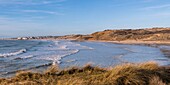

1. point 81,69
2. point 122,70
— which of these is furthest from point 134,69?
point 81,69

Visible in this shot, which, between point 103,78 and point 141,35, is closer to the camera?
point 103,78

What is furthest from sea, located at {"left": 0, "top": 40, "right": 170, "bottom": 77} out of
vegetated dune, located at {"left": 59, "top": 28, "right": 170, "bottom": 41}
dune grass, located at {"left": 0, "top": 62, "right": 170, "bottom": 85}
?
vegetated dune, located at {"left": 59, "top": 28, "right": 170, "bottom": 41}

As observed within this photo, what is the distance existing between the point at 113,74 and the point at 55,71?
2.02 meters

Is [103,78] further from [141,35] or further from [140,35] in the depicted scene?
[140,35]

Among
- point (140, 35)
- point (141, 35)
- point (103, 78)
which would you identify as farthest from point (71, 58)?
point (140, 35)

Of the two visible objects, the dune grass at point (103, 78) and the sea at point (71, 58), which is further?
the sea at point (71, 58)

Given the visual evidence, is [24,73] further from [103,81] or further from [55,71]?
[103,81]

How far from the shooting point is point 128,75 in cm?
723

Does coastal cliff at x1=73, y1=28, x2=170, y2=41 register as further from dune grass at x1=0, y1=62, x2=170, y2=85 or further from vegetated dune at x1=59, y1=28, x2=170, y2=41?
dune grass at x1=0, y1=62, x2=170, y2=85

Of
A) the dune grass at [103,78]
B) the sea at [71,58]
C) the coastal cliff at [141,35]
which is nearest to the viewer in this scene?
the dune grass at [103,78]

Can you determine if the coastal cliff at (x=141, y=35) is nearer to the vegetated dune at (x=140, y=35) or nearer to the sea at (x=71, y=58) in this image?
the vegetated dune at (x=140, y=35)

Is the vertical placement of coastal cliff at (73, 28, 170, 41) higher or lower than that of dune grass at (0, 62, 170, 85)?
lower

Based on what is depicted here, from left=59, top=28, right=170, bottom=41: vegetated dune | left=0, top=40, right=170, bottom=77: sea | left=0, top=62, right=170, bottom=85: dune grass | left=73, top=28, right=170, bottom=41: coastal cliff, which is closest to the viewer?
left=0, top=62, right=170, bottom=85: dune grass

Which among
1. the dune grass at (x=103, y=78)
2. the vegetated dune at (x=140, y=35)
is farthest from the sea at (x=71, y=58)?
the vegetated dune at (x=140, y=35)
